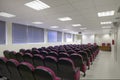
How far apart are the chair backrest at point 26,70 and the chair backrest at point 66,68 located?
1061mm

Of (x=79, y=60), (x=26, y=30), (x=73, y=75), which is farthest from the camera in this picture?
(x=26, y=30)

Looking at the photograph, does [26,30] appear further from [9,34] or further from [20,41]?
[9,34]

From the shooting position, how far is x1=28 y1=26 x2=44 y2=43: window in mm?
8552

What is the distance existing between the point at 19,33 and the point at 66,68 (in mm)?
5827

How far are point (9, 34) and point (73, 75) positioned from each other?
5.63 metres

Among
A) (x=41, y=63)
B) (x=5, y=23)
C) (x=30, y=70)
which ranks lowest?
(x=41, y=63)

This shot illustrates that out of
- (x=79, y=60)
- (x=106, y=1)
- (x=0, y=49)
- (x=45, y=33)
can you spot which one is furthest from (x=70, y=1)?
(x=45, y=33)

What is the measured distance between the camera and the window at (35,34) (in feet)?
28.1

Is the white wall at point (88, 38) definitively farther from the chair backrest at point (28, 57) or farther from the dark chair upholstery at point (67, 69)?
the dark chair upholstery at point (67, 69)

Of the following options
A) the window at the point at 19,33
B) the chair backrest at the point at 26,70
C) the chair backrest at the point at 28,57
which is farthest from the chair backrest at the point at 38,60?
the window at the point at 19,33

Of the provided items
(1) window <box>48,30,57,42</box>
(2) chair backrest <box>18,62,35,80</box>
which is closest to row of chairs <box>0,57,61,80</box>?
(2) chair backrest <box>18,62,35,80</box>

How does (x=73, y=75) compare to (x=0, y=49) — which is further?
(x=0, y=49)

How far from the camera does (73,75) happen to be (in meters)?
2.83

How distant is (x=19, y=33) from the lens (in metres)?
7.47
